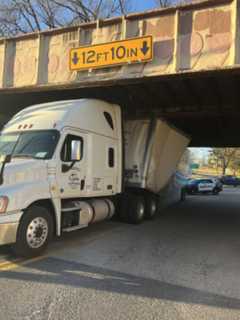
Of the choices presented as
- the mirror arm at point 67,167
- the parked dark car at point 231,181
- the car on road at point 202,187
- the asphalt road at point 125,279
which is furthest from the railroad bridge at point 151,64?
the parked dark car at point 231,181

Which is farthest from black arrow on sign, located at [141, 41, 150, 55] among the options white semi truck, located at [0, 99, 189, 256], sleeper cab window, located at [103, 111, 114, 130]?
sleeper cab window, located at [103, 111, 114, 130]

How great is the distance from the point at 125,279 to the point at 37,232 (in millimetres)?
2026

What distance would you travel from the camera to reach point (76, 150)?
738 cm

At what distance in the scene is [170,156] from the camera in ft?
43.3

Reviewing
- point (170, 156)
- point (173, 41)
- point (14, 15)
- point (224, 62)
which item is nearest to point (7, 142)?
point (173, 41)

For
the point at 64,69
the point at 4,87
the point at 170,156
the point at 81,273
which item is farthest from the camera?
the point at 170,156

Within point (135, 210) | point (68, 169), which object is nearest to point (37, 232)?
point (68, 169)

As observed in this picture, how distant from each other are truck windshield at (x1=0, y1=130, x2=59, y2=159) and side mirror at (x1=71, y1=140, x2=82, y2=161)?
472 millimetres

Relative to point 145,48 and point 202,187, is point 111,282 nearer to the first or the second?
point 145,48

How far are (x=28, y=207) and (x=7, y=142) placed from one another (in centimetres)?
197

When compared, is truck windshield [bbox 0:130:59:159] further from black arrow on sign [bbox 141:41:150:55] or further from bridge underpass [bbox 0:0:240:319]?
black arrow on sign [bbox 141:41:150:55]

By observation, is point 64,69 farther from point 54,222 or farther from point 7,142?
point 54,222

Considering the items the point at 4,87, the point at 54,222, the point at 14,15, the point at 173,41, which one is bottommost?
the point at 54,222

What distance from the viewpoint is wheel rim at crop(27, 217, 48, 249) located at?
6098 mm
